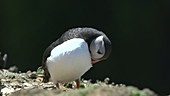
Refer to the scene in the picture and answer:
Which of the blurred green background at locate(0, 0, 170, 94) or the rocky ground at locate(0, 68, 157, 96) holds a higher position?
the blurred green background at locate(0, 0, 170, 94)

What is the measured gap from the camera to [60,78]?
19.8ft

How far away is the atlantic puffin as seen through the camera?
579 cm

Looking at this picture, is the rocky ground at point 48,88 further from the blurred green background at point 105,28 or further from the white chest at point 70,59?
the blurred green background at point 105,28

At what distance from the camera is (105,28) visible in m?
12.0

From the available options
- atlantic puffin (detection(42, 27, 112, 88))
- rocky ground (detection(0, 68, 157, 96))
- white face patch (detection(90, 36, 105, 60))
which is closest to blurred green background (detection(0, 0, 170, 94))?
rocky ground (detection(0, 68, 157, 96))

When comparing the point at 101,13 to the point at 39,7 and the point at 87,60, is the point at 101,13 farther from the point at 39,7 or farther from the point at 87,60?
the point at 87,60

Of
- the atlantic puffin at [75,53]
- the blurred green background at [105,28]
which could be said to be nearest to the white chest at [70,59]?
the atlantic puffin at [75,53]

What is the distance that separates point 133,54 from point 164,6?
3.32 ft

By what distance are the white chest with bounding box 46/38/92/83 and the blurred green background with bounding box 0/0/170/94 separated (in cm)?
571

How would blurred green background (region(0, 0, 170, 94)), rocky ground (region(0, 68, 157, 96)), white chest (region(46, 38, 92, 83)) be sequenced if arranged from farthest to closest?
blurred green background (region(0, 0, 170, 94)) < white chest (region(46, 38, 92, 83)) < rocky ground (region(0, 68, 157, 96))

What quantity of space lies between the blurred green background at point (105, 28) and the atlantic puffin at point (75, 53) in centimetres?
567

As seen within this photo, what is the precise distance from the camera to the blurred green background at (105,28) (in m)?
11.8

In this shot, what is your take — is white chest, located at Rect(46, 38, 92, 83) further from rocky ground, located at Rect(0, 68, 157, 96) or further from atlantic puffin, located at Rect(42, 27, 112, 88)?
rocky ground, located at Rect(0, 68, 157, 96)

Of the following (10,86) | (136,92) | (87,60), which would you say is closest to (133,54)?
(10,86)
